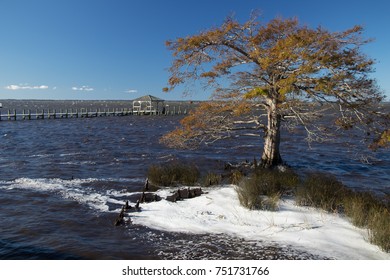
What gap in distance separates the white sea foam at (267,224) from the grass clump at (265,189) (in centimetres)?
28

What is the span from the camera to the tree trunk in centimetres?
1452

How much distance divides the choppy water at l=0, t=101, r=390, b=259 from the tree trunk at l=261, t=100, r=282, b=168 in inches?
140

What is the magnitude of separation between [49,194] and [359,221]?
34.9 feet

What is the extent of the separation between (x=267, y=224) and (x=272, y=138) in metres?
6.85

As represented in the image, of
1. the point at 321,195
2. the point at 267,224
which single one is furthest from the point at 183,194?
the point at 321,195

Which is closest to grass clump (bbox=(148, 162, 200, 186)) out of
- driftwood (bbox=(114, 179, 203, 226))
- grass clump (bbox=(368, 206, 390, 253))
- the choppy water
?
the choppy water

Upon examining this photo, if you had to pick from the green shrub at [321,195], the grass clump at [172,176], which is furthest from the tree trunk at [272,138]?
the green shrub at [321,195]

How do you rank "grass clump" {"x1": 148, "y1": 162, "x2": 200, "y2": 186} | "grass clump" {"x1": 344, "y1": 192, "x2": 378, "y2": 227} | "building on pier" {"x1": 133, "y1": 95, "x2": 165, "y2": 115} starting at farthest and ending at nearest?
"building on pier" {"x1": 133, "y1": 95, "x2": 165, "y2": 115} < "grass clump" {"x1": 148, "y1": 162, "x2": 200, "y2": 186} < "grass clump" {"x1": 344, "y1": 192, "x2": 378, "y2": 227}

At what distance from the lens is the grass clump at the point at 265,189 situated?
9.91m

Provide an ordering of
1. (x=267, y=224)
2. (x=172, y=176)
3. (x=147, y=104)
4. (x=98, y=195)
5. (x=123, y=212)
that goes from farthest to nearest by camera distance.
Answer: (x=147, y=104) → (x=172, y=176) → (x=98, y=195) → (x=123, y=212) → (x=267, y=224)

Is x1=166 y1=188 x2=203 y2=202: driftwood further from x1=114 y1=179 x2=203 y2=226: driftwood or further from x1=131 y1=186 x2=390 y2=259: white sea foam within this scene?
x1=131 y1=186 x2=390 y2=259: white sea foam

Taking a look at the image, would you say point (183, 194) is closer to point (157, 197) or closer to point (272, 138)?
point (157, 197)

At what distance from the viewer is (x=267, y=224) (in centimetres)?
869
